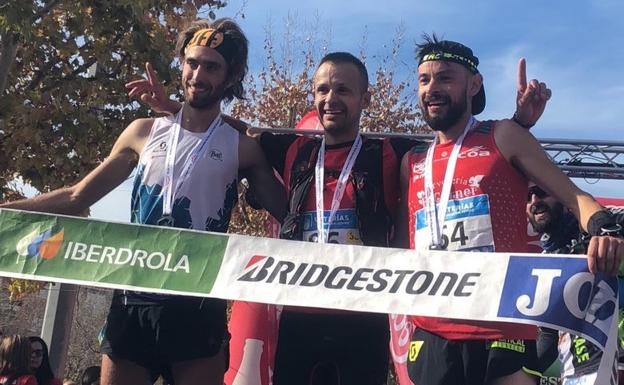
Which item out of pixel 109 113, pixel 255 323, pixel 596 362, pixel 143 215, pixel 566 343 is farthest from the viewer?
pixel 109 113

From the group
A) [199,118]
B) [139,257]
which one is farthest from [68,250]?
[199,118]

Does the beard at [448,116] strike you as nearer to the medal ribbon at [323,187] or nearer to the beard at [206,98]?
the medal ribbon at [323,187]

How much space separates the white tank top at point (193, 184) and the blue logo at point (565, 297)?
56.5 inches

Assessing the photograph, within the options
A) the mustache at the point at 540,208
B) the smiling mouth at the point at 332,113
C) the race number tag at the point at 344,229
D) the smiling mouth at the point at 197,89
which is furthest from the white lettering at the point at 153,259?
the mustache at the point at 540,208

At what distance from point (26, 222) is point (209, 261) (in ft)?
3.22

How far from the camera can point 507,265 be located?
3.32m

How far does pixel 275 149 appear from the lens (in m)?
4.22

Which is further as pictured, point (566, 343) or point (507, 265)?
point (566, 343)

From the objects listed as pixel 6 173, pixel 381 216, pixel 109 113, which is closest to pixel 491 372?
pixel 381 216

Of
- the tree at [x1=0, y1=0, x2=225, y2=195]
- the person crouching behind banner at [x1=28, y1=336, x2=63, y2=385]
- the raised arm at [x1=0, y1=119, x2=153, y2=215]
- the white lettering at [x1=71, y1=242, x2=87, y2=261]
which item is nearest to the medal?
the raised arm at [x1=0, y1=119, x2=153, y2=215]

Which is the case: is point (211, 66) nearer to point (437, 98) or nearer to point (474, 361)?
point (437, 98)

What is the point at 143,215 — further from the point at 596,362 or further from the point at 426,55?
the point at 596,362

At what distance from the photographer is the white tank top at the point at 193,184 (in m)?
3.84

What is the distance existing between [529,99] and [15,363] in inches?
173
